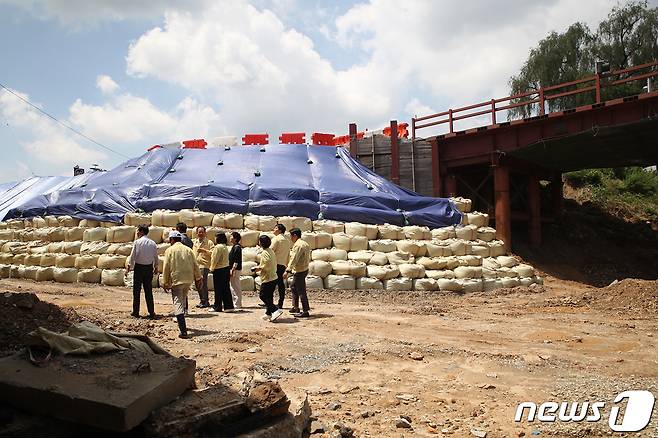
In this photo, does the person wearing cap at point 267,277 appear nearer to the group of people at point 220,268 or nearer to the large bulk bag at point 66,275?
the group of people at point 220,268

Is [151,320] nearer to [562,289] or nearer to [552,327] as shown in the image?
[552,327]

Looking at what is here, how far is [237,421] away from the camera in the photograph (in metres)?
3.17

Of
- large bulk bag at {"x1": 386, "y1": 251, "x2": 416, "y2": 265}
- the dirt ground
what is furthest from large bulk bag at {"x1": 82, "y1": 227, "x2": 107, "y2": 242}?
large bulk bag at {"x1": 386, "y1": 251, "x2": 416, "y2": 265}

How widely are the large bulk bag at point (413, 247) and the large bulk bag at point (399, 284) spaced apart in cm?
90

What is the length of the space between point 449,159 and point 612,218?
9935 millimetres

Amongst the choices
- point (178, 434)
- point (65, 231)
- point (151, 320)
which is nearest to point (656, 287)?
point (151, 320)

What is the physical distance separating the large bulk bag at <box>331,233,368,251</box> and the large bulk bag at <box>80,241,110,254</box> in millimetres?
5792

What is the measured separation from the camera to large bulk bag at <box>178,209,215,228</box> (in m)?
12.4

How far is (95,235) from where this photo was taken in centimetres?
1263

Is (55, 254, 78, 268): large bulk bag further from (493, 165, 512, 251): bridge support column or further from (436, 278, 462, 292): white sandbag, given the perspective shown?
(493, 165, 512, 251): bridge support column

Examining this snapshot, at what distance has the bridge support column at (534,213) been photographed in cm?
1781

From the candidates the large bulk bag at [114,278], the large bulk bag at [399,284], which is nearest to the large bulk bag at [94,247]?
the large bulk bag at [114,278]

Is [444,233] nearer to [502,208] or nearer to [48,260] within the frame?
[502,208]

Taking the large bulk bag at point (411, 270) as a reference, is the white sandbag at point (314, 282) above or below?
below
